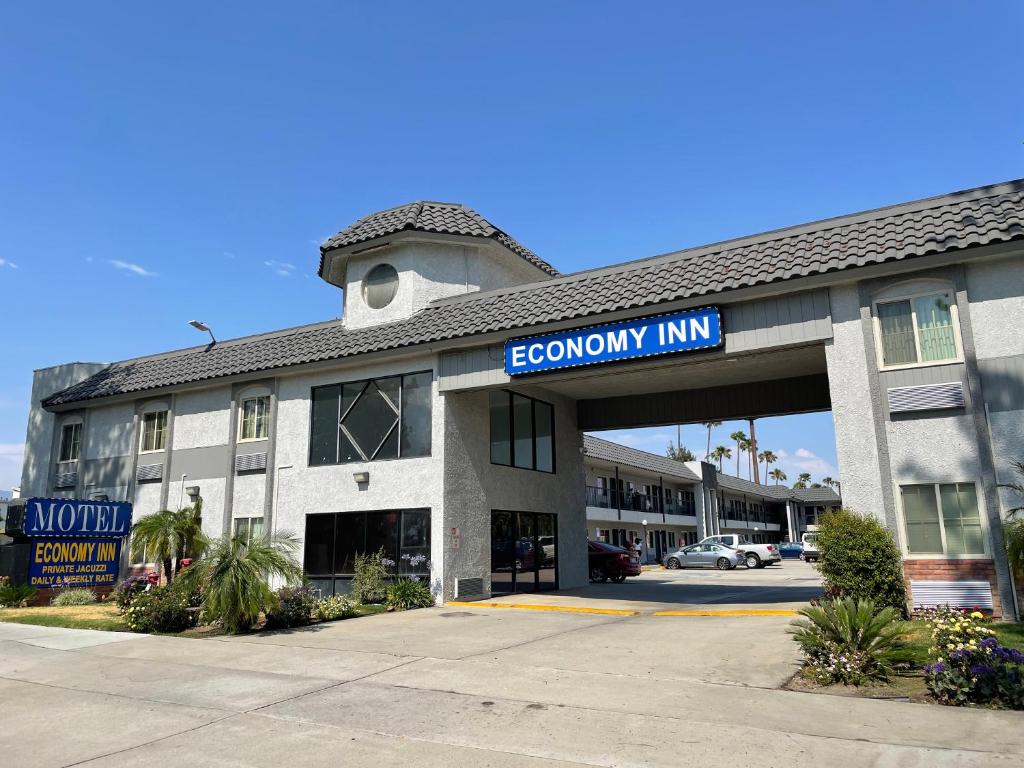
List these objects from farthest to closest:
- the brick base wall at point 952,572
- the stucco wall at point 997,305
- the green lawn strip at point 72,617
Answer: the green lawn strip at point 72,617, the stucco wall at point 997,305, the brick base wall at point 952,572

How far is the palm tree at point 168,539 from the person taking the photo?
18031mm

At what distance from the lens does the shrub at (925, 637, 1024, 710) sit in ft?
22.8

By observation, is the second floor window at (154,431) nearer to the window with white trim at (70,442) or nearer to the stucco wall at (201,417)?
the stucco wall at (201,417)

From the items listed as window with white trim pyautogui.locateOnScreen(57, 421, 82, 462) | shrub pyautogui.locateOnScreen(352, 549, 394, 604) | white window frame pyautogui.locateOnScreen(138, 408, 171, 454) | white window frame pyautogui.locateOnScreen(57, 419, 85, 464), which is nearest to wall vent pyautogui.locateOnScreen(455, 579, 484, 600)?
shrub pyautogui.locateOnScreen(352, 549, 394, 604)

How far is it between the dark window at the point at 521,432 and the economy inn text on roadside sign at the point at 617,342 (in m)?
3.59

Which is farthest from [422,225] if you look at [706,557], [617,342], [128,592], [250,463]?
[706,557]

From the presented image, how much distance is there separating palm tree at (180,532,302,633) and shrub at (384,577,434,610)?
3.66 metres

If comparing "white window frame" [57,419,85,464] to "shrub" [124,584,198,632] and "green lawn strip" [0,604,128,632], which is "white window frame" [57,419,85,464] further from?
"shrub" [124,584,198,632]

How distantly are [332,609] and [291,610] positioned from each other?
1.39m

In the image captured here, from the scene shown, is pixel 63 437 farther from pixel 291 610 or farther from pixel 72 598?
pixel 291 610

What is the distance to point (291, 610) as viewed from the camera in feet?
45.9

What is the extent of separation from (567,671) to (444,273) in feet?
43.5

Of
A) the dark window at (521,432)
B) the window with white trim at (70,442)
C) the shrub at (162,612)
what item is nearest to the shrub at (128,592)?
the shrub at (162,612)

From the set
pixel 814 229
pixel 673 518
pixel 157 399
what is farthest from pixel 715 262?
pixel 673 518
